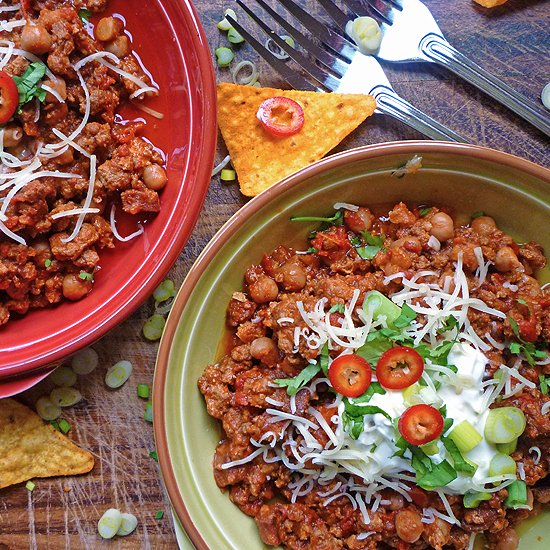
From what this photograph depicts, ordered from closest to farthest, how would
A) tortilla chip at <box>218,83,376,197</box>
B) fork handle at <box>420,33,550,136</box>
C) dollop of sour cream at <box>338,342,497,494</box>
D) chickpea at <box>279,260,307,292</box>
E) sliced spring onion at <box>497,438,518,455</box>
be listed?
dollop of sour cream at <box>338,342,497,494</box> → sliced spring onion at <box>497,438,518,455</box> → chickpea at <box>279,260,307,292</box> → tortilla chip at <box>218,83,376,197</box> → fork handle at <box>420,33,550,136</box>

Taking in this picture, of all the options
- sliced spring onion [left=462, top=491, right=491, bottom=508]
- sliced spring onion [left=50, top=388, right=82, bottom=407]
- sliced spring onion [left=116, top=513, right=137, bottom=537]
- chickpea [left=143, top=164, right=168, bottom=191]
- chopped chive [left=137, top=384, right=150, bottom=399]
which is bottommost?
sliced spring onion [left=116, top=513, right=137, bottom=537]

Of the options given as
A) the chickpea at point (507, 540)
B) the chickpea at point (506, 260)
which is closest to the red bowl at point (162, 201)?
the chickpea at point (506, 260)

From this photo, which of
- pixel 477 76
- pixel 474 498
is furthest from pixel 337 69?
pixel 474 498

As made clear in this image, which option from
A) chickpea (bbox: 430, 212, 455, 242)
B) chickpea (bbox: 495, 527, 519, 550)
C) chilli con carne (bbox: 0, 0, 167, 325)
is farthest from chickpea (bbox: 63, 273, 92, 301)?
chickpea (bbox: 495, 527, 519, 550)

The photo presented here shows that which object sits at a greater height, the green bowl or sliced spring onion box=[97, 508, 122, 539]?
the green bowl

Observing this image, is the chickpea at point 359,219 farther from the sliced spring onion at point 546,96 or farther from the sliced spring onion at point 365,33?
the sliced spring onion at point 546,96

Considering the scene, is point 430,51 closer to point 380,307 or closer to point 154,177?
point 380,307

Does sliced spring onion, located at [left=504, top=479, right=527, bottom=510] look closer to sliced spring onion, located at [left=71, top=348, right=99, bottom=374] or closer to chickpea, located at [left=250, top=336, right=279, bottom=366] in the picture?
chickpea, located at [left=250, top=336, right=279, bottom=366]
